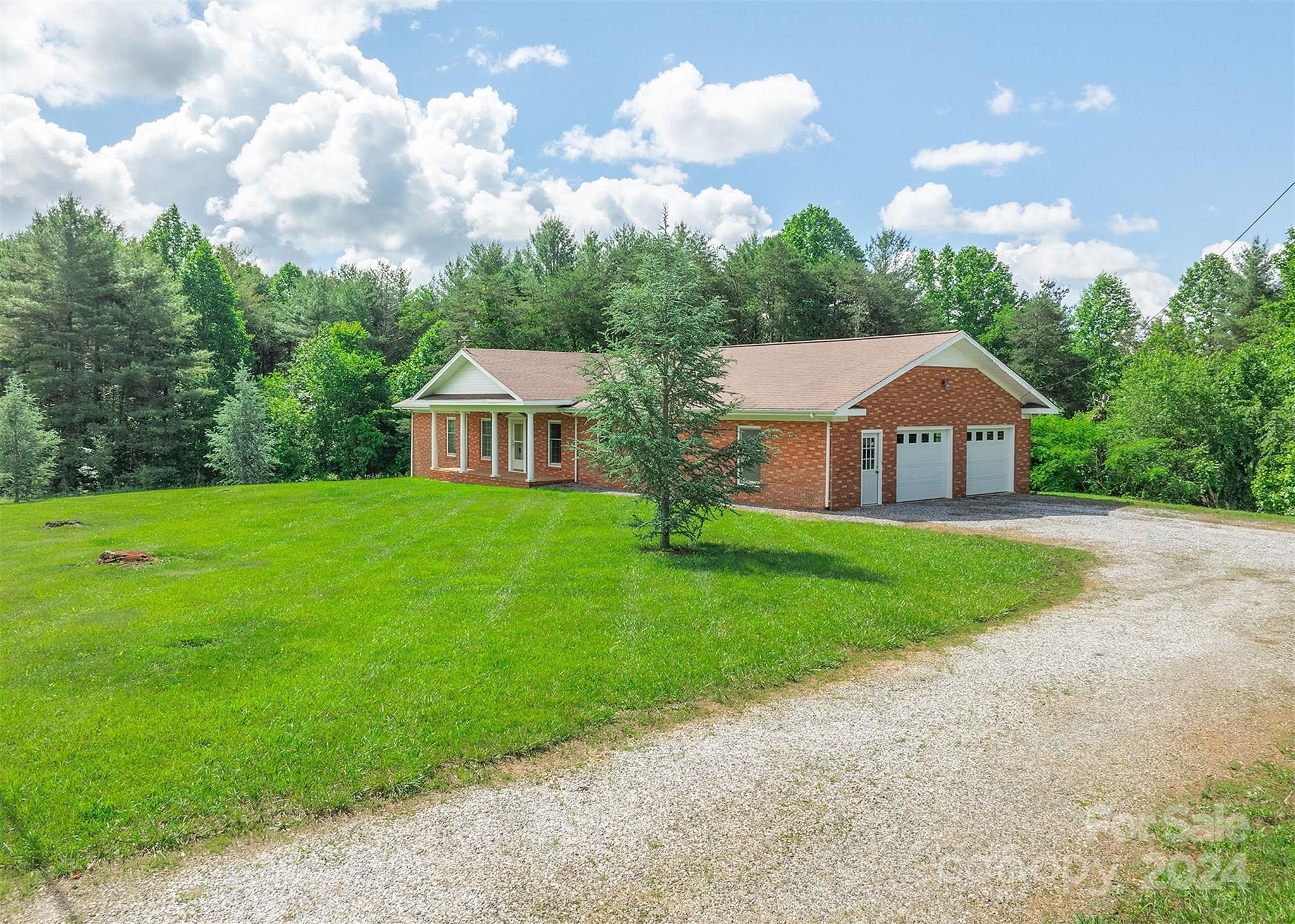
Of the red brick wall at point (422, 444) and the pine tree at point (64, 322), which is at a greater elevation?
the pine tree at point (64, 322)

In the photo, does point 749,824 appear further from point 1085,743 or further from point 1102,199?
point 1102,199

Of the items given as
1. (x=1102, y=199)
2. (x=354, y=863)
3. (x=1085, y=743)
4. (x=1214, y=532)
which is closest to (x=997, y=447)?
(x=1214, y=532)

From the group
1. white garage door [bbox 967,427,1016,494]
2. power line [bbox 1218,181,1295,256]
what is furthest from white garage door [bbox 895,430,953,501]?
power line [bbox 1218,181,1295,256]

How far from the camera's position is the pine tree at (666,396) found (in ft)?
40.9

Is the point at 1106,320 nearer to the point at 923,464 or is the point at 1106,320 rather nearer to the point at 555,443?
the point at 923,464

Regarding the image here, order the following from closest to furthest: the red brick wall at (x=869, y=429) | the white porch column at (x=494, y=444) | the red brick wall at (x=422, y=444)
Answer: the red brick wall at (x=869, y=429) → the white porch column at (x=494, y=444) → the red brick wall at (x=422, y=444)

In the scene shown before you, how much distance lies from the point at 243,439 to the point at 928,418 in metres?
24.5

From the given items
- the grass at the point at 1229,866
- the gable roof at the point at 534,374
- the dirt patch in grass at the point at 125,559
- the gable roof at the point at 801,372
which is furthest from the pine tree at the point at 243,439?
the grass at the point at 1229,866

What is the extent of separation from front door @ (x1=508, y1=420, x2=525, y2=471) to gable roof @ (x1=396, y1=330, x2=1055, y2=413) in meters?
1.54

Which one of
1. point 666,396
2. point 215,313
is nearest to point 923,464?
point 666,396

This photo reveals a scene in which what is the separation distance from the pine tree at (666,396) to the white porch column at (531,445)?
1125cm

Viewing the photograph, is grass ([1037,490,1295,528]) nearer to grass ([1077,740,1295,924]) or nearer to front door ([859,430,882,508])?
front door ([859,430,882,508])

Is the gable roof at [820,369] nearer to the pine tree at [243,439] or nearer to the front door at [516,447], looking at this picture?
the front door at [516,447]

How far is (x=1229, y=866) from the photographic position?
14.2 feet
